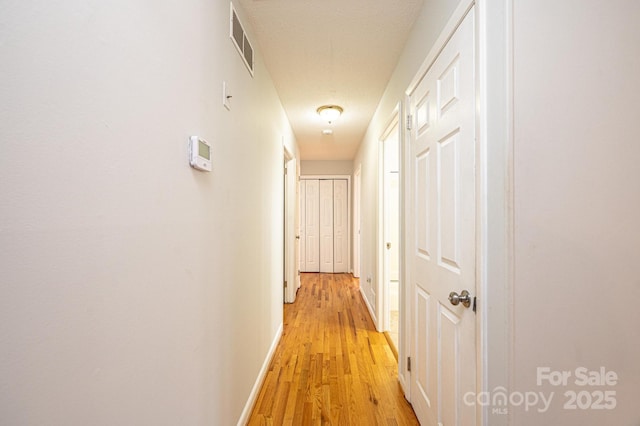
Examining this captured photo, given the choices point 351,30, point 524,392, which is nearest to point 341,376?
point 524,392

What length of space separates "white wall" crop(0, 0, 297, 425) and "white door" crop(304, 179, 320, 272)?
4.75 metres

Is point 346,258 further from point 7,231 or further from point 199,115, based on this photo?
point 7,231

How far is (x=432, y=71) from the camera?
58.5 inches

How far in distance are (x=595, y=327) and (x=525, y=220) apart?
16.1 inches

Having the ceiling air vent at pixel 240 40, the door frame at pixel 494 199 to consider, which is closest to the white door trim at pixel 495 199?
the door frame at pixel 494 199

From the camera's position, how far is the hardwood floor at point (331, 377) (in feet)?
5.80

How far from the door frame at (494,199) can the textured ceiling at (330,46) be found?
899 millimetres

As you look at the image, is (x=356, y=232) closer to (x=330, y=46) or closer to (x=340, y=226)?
(x=340, y=226)

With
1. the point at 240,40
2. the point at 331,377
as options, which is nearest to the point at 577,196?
the point at 240,40

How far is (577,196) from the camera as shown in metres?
0.93

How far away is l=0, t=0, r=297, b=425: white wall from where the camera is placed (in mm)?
482

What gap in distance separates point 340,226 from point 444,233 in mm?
4819

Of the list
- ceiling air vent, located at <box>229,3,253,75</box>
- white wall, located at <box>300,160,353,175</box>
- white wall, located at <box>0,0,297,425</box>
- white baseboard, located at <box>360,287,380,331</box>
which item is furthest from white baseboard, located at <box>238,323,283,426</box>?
white wall, located at <box>300,160,353,175</box>

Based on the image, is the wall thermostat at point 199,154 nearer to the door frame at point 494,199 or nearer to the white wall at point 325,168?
the door frame at point 494,199
